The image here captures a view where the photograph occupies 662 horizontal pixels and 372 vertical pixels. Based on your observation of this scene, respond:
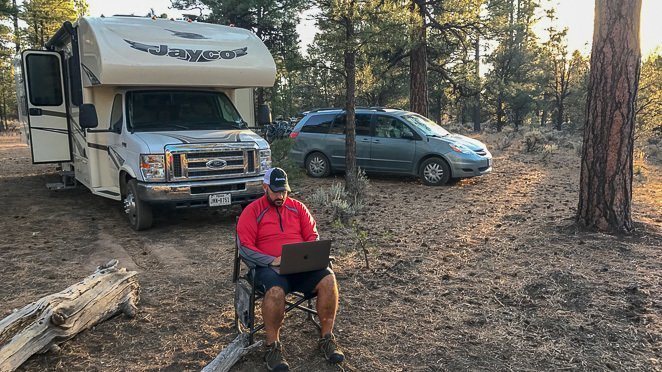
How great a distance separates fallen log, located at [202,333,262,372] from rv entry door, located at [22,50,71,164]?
7170 mm

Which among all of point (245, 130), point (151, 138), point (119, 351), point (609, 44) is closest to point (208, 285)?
point (119, 351)

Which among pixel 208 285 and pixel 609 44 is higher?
pixel 609 44

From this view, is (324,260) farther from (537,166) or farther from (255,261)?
(537,166)

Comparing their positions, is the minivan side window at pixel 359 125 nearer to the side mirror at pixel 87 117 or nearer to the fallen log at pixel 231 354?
the side mirror at pixel 87 117

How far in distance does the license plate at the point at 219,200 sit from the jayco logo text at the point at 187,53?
2.12 m

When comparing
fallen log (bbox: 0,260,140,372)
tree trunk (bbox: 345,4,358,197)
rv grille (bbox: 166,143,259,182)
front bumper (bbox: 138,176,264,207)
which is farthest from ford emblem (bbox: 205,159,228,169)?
tree trunk (bbox: 345,4,358,197)

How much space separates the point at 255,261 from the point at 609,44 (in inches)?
206

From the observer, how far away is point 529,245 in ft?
20.1

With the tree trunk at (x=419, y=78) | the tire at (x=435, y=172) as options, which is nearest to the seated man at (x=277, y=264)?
the tire at (x=435, y=172)

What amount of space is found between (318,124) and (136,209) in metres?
6.11

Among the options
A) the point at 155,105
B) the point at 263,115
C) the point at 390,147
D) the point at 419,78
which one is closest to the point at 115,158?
the point at 155,105

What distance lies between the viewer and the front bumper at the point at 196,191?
6742 millimetres

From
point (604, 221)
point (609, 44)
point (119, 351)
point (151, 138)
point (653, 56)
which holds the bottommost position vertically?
point (119, 351)

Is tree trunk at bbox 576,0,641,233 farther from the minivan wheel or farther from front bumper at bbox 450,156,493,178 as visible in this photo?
the minivan wheel
